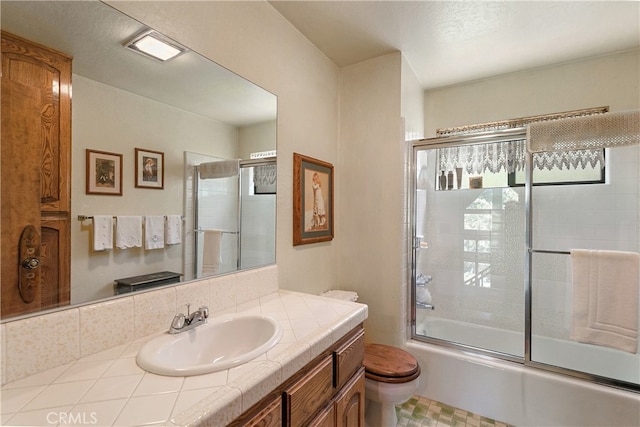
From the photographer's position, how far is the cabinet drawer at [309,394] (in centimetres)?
90

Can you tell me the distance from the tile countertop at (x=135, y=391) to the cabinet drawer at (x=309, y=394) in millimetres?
73

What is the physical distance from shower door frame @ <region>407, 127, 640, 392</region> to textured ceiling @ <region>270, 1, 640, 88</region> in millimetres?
631

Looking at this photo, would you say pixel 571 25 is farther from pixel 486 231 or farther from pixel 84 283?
pixel 84 283

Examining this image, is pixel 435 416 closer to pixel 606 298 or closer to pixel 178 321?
pixel 606 298

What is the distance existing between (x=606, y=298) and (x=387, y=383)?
1419mm

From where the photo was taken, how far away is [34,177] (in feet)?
2.69

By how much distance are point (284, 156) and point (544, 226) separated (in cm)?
220

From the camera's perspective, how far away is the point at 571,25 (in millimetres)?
1857

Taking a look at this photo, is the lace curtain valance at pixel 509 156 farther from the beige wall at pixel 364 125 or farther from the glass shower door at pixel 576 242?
the glass shower door at pixel 576 242

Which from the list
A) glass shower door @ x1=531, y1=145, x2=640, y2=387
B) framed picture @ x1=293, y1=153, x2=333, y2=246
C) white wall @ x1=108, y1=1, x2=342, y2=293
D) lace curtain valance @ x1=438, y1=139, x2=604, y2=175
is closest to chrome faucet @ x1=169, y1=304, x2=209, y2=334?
white wall @ x1=108, y1=1, x2=342, y2=293

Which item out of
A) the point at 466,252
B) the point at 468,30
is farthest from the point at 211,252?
the point at 466,252

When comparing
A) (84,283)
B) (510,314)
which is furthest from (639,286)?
(84,283)

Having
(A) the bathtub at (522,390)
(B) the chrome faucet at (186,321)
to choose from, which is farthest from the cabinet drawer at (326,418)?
(A) the bathtub at (522,390)

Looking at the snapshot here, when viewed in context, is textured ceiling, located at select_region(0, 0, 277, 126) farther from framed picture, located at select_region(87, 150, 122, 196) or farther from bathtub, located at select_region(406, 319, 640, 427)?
bathtub, located at select_region(406, 319, 640, 427)
